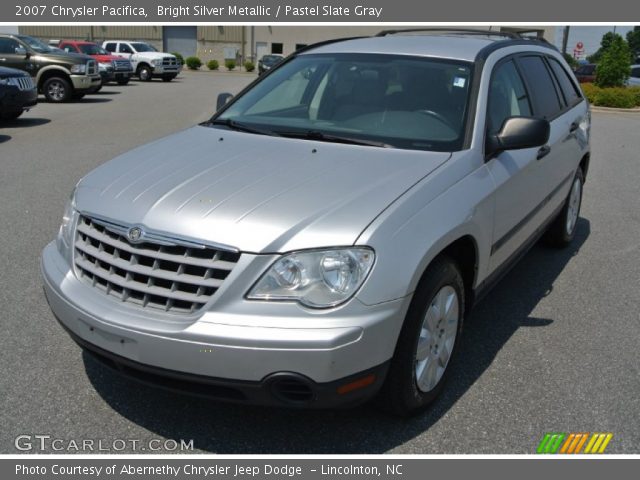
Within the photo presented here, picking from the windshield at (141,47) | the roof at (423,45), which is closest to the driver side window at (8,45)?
the windshield at (141,47)

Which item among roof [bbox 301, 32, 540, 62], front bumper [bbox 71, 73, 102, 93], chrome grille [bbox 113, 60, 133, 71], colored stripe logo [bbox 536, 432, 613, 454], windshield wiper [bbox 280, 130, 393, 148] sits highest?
roof [bbox 301, 32, 540, 62]

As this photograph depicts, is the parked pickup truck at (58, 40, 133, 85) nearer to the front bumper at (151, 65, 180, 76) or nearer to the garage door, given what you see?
the front bumper at (151, 65, 180, 76)

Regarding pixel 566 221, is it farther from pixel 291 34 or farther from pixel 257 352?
pixel 291 34

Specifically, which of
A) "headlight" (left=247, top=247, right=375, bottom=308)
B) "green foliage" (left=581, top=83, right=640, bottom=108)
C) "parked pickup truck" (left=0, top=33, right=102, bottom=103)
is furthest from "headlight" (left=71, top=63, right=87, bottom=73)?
"headlight" (left=247, top=247, right=375, bottom=308)

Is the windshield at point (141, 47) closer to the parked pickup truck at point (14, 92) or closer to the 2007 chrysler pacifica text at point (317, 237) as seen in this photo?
the parked pickup truck at point (14, 92)

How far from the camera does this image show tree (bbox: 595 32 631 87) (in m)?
24.7

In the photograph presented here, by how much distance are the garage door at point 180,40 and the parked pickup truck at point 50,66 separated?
153 feet

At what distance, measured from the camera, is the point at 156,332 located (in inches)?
111

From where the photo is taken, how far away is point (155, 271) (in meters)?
2.94

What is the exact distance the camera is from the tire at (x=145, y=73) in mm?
32188

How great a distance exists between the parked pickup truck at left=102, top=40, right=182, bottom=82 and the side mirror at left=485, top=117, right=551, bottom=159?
30.4 metres

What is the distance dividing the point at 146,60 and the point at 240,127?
97.7ft

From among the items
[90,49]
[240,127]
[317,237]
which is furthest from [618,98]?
[317,237]
